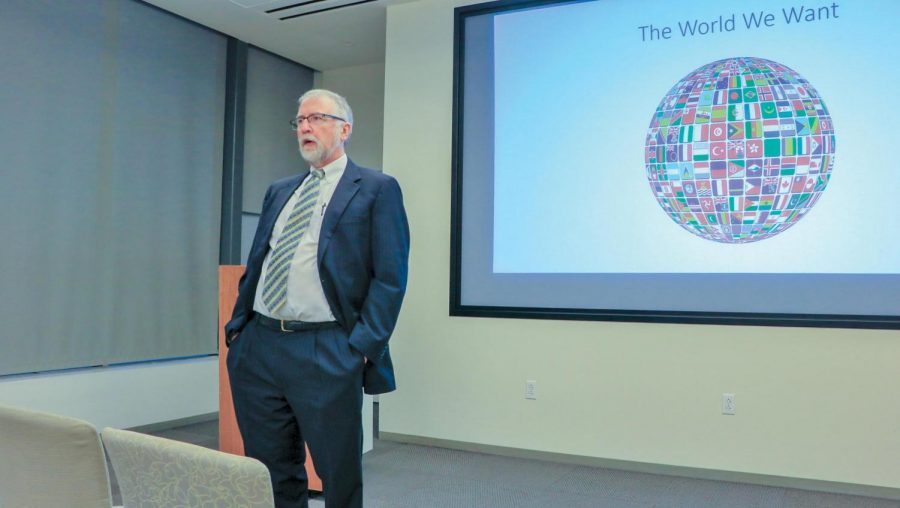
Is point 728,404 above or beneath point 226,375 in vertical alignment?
beneath

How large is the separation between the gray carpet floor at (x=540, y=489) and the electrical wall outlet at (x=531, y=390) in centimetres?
36

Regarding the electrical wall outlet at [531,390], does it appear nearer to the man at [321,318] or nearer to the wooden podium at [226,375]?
the wooden podium at [226,375]

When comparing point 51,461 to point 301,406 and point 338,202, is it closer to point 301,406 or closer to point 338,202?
point 301,406

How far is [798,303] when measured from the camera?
3.63 m

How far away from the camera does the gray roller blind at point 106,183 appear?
404cm

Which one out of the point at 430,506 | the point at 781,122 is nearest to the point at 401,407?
the point at 430,506

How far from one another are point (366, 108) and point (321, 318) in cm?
441

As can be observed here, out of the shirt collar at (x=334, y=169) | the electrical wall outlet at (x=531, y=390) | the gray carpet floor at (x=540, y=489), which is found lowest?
the gray carpet floor at (x=540, y=489)

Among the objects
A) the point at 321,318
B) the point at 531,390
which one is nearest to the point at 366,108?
the point at 531,390

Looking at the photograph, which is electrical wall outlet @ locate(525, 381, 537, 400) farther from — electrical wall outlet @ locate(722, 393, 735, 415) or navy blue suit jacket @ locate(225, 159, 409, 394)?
navy blue suit jacket @ locate(225, 159, 409, 394)

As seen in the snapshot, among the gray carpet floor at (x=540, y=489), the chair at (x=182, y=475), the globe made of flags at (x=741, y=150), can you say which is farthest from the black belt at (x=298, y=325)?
the globe made of flags at (x=741, y=150)

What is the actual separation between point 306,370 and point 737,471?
8.93 feet

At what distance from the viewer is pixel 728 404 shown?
3.76 m

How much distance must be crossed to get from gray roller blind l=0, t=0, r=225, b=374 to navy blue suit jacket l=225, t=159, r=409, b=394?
104 inches
